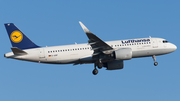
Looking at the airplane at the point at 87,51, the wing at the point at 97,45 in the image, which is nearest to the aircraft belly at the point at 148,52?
the airplane at the point at 87,51

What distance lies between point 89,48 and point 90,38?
389cm

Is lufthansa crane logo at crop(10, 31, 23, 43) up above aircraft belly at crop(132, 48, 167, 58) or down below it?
above

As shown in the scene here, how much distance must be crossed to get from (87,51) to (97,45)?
2.52 m

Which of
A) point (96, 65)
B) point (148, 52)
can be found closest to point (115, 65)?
point (96, 65)

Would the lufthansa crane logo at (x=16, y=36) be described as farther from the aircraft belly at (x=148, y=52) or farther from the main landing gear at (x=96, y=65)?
the aircraft belly at (x=148, y=52)

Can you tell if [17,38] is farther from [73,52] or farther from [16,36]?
[73,52]

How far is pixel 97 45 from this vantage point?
4334 cm

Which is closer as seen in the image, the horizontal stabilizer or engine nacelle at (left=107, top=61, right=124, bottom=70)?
Result: the horizontal stabilizer

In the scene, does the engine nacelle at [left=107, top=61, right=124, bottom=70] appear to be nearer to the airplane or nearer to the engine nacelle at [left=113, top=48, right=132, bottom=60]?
the airplane

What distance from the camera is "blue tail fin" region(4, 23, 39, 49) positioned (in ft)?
150

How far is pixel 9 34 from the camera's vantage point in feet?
151

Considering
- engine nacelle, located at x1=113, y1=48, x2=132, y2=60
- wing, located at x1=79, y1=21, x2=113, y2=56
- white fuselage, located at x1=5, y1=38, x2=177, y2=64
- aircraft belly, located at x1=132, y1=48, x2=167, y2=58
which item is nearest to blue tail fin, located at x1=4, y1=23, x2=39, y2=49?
white fuselage, located at x1=5, y1=38, x2=177, y2=64

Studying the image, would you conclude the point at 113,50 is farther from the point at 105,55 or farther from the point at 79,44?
the point at 79,44

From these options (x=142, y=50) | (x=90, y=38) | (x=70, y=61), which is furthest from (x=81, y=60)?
(x=142, y=50)
